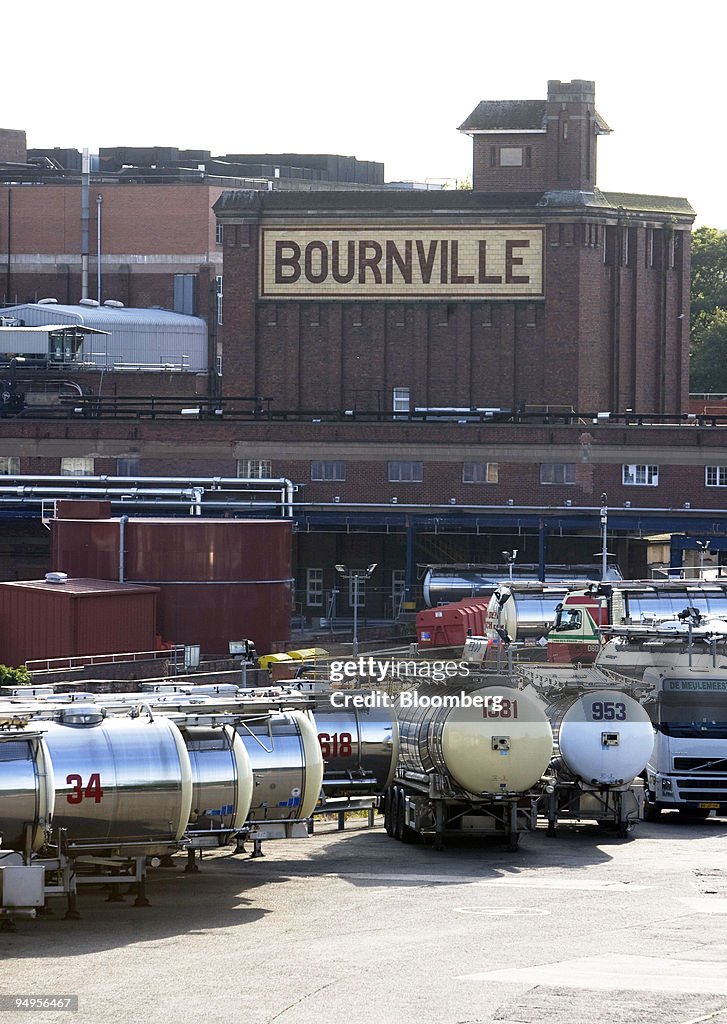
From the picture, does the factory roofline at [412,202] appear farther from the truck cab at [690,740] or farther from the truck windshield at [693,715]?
the truck windshield at [693,715]

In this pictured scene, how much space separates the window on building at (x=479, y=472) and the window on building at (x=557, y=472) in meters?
2.11

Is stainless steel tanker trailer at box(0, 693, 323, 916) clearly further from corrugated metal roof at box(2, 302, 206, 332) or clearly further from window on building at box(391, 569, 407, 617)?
corrugated metal roof at box(2, 302, 206, 332)

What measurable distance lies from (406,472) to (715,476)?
13155 mm

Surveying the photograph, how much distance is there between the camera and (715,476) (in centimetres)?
7469

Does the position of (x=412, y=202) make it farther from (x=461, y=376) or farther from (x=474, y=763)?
(x=474, y=763)

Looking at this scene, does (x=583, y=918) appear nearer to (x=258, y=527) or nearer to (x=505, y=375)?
(x=258, y=527)

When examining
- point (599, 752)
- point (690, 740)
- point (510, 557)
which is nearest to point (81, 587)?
point (510, 557)

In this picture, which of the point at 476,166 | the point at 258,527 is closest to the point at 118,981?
the point at 258,527

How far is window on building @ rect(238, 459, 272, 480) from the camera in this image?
78.2 m

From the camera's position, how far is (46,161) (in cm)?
11344

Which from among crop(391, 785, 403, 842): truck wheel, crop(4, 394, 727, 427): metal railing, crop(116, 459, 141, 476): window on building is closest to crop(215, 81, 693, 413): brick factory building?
crop(4, 394, 727, 427): metal railing

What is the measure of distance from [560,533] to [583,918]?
48.7 meters

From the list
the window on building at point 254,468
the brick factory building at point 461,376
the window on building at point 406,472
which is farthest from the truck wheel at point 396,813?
the window on building at point 254,468

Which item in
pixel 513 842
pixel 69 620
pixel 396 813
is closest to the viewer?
pixel 513 842
